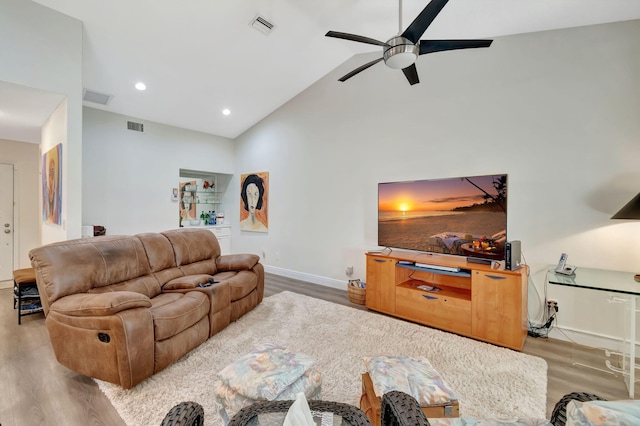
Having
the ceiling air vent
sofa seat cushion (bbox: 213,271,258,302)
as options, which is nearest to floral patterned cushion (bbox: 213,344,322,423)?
sofa seat cushion (bbox: 213,271,258,302)

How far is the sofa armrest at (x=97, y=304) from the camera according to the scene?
1915 mm

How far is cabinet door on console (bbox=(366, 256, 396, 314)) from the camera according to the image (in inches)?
131

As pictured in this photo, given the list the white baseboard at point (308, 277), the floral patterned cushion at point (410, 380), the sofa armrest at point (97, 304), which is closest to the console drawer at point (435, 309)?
the white baseboard at point (308, 277)

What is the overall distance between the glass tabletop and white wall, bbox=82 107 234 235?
579cm

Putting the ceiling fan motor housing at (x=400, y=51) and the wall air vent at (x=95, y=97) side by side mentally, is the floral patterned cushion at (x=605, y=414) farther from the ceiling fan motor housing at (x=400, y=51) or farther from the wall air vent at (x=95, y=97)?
the wall air vent at (x=95, y=97)

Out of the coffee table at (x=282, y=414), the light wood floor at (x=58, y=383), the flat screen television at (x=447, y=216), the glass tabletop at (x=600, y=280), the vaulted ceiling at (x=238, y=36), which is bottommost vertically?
the light wood floor at (x=58, y=383)

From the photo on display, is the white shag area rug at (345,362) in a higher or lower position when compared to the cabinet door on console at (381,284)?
lower

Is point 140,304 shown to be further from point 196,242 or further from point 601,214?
point 601,214

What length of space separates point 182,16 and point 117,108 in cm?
226

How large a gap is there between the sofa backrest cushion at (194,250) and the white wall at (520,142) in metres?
1.78

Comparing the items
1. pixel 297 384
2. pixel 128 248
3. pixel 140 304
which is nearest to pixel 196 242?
pixel 128 248

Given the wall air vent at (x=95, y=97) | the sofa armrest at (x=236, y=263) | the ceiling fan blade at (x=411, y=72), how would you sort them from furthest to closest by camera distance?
the wall air vent at (x=95, y=97)
the sofa armrest at (x=236, y=263)
the ceiling fan blade at (x=411, y=72)

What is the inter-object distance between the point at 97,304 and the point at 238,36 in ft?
11.0

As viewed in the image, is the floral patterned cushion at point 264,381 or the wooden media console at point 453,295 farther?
the wooden media console at point 453,295
